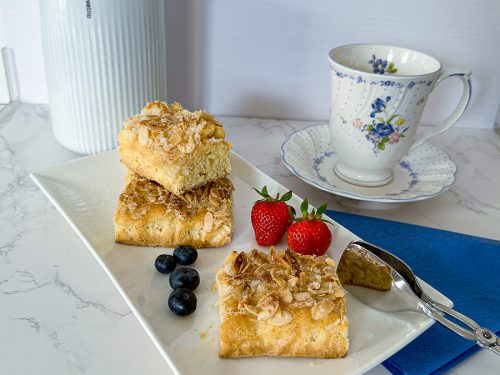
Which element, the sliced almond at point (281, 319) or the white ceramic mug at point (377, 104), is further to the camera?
the white ceramic mug at point (377, 104)

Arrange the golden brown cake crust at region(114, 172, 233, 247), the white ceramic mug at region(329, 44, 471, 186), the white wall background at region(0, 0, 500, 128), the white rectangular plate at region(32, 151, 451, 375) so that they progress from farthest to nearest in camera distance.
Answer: the white wall background at region(0, 0, 500, 128)
the white ceramic mug at region(329, 44, 471, 186)
the golden brown cake crust at region(114, 172, 233, 247)
the white rectangular plate at region(32, 151, 451, 375)

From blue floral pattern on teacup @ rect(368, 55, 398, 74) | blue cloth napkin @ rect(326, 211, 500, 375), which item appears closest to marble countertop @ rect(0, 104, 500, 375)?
blue cloth napkin @ rect(326, 211, 500, 375)

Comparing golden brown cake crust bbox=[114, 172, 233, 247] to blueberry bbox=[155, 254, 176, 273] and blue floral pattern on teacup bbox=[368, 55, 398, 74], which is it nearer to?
blueberry bbox=[155, 254, 176, 273]

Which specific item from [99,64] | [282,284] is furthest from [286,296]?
[99,64]

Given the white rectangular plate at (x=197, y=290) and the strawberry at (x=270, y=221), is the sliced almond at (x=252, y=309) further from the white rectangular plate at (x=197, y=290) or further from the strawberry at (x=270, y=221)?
the strawberry at (x=270, y=221)

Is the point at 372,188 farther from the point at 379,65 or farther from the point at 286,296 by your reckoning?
the point at 286,296

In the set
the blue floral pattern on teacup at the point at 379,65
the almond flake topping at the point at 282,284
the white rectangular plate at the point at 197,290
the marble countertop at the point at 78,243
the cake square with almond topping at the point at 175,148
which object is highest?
the blue floral pattern on teacup at the point at 379,65

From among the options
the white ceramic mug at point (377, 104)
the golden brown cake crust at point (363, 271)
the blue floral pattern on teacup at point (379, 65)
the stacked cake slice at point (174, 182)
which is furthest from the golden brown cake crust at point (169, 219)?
the blue floral pattern on teacup at point (379, 65)
